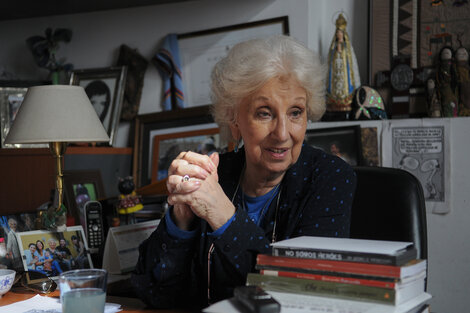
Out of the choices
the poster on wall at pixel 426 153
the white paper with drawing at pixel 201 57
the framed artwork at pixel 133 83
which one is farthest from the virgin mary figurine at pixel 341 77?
the framed artwork at pixel 133 83

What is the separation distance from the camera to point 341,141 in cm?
205

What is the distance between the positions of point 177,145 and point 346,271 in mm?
1682

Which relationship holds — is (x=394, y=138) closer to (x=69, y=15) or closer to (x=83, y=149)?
(x=83, y=149)

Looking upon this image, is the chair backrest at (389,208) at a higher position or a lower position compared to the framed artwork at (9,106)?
lower

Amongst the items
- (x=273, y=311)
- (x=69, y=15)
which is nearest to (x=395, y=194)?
(x=273, y=311)

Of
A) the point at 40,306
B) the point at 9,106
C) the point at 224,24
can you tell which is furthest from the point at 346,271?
the point at 9,106

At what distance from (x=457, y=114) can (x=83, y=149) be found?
1.59 m

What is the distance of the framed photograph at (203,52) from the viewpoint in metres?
2.29

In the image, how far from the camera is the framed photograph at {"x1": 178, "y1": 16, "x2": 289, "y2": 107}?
2.29m

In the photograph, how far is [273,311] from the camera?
68 cm

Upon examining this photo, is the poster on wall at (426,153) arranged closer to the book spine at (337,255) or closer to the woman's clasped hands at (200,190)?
the woman's clasped hands at (200,190)

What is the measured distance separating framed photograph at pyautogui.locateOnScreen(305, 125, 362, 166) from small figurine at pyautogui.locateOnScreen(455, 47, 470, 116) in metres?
0.40

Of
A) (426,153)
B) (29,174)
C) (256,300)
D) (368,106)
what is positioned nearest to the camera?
(256,300)

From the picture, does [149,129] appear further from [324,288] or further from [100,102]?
[324,288]
